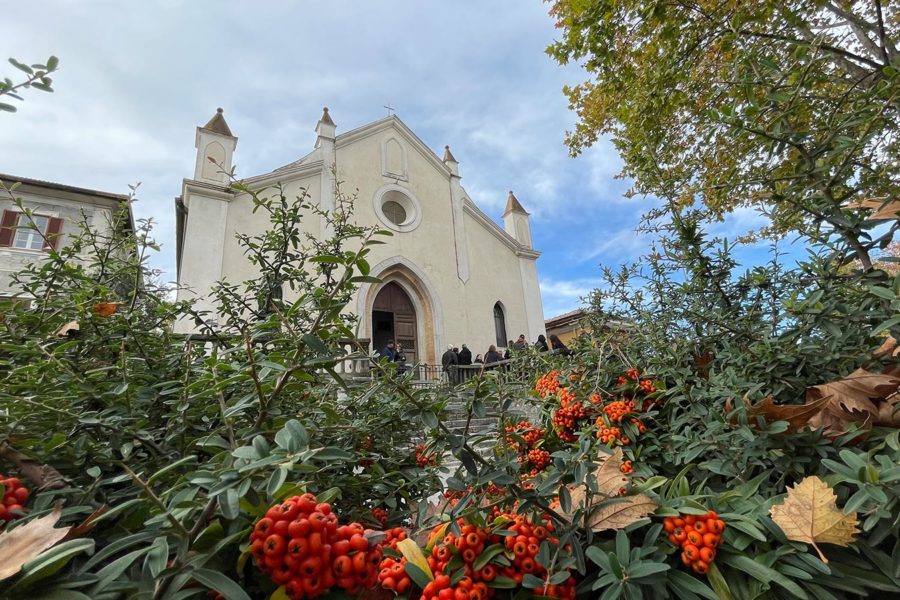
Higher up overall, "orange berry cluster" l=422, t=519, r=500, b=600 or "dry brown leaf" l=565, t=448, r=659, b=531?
"dry brown leaf" l=565, t=448, r=659, b=531

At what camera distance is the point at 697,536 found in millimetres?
901

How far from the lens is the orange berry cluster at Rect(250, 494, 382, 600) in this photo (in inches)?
27.7

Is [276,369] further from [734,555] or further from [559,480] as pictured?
[734,555]

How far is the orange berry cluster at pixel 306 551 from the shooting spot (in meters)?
0.70

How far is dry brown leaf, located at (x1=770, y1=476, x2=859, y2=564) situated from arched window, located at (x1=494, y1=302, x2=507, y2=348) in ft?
45.6

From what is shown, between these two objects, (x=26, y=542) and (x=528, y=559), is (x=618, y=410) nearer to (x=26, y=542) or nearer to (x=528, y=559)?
(x=528, y=559)

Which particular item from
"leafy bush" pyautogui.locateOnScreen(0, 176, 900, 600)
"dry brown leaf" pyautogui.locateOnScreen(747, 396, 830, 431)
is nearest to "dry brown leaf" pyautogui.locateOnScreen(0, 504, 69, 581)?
"leafy bush" pyautogui.locateOnScreen(0, 176, 900, 600)

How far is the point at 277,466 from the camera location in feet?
2.39

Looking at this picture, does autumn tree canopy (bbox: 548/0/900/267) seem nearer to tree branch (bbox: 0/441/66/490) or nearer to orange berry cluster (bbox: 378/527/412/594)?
orange berry cluster (bbox: 378/527/412/594)

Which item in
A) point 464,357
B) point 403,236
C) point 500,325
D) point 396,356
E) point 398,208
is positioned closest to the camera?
point 396,356

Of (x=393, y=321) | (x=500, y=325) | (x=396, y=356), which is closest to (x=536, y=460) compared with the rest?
(x=396, y=356)

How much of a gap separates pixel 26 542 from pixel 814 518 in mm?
1538

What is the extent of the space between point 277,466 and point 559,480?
26.0 inches

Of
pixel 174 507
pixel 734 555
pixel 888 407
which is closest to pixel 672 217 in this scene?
pixel 888 407
